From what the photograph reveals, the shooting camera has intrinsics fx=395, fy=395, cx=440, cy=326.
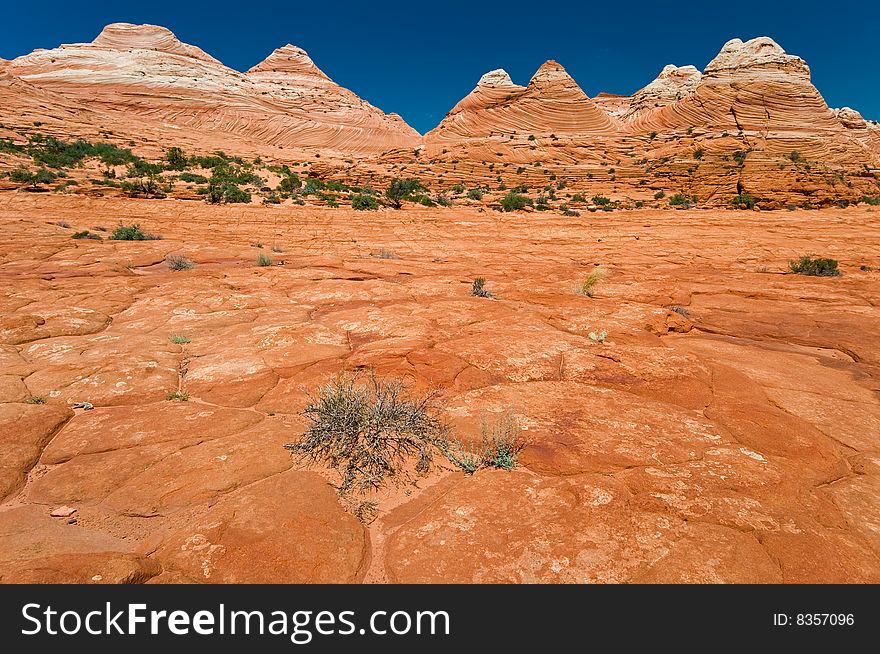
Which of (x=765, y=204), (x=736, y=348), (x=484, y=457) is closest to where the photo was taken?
(x=484, y=457)

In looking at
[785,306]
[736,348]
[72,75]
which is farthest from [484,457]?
[72,75]

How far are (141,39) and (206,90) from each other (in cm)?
1945

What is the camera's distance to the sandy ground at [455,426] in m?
1.76

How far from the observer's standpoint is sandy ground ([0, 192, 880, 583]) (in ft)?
5.77

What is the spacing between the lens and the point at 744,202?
19.9 metres

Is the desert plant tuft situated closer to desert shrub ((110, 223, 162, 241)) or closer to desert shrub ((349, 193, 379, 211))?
desert shrub ((110, 223, 162, 241))

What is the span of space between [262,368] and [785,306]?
750cm

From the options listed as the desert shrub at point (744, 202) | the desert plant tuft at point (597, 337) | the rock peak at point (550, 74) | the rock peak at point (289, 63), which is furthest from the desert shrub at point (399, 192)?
the rock peak at point (289, 63)

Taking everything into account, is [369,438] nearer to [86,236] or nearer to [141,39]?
[86,236]

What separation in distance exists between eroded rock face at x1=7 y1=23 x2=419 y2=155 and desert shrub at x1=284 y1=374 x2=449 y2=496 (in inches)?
1904

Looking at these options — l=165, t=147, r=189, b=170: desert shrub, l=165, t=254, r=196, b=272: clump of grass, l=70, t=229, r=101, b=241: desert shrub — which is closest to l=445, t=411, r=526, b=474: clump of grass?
l=165, t=254, r=196, b=272: clump of grass

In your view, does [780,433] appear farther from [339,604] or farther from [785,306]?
[785,306]

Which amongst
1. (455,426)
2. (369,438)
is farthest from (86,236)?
(455,426)

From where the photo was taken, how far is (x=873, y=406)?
3.25 m
